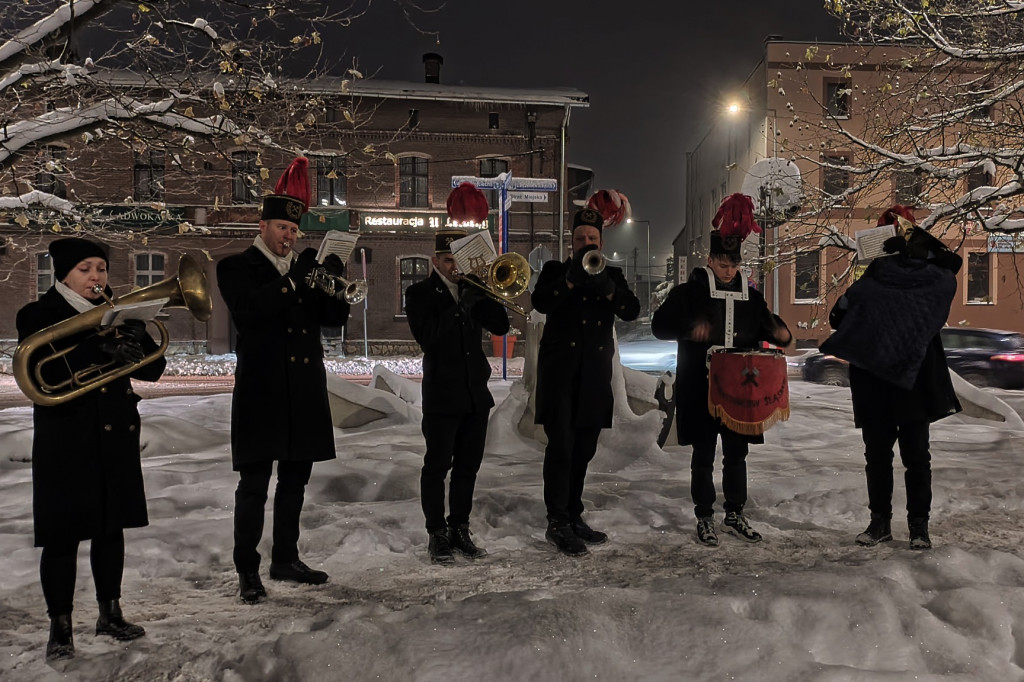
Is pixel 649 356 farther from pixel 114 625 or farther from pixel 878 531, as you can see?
pixel 114 625

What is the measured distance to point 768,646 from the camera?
2.92 m

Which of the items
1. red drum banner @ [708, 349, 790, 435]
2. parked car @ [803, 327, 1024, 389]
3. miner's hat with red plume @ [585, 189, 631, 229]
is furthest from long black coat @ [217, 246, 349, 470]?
parked car @ [803, 327, 1024, 389]

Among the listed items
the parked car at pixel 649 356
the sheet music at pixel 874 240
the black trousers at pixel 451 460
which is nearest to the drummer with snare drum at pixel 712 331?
the sheet music at pixel 874 240

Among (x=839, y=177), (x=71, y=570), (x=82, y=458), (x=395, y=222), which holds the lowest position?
(x=71, y=570)

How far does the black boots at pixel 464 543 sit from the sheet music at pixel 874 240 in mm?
3031

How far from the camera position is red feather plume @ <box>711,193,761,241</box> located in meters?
4.52

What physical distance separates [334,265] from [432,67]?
27819 millimetres

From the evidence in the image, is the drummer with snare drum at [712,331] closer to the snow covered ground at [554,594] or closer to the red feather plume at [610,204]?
the snow covered ground at [554,594]

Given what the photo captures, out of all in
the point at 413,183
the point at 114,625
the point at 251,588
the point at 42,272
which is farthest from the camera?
the point at 413,183

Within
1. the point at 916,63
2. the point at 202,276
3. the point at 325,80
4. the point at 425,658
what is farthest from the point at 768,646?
the point at 325,80

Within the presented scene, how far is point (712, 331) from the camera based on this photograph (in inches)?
178

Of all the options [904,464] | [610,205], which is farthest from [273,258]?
[904,464]

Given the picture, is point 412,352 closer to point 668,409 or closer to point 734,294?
point 668,409

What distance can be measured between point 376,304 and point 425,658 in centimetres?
2453
